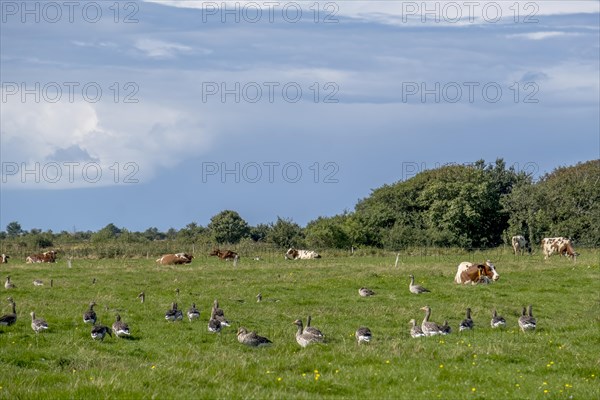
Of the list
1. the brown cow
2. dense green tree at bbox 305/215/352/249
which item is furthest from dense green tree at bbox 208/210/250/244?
the brown cow

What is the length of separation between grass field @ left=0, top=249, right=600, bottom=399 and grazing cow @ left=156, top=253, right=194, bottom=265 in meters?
18.6

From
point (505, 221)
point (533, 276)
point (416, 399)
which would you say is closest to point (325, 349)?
point (416, 399)

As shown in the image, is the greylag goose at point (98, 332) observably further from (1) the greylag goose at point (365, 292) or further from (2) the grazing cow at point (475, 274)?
(2) the grazing cow at point (475, 274)

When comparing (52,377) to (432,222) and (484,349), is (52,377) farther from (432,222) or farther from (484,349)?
(432,222)

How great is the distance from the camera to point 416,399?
14102 mm

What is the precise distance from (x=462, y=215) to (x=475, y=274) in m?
53.4

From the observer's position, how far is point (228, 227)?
119 m

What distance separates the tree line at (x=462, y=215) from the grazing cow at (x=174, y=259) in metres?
24.6

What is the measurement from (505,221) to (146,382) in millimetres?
89571

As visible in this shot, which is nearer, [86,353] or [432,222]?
[86,353]

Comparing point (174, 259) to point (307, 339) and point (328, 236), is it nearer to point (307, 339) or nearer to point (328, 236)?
point (328, 236)

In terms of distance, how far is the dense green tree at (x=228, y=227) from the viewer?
11875 cm

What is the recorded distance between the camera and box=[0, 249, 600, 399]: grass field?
14.9 m

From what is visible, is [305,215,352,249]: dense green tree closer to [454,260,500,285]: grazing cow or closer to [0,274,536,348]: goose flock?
[454,260,500,285]: grazing cow
